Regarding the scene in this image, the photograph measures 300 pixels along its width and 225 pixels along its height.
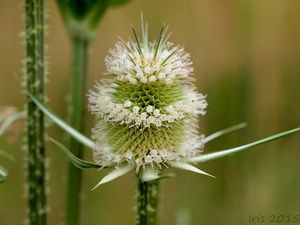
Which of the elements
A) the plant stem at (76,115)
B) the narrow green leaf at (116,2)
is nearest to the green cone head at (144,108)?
the plant stem at (76,115)

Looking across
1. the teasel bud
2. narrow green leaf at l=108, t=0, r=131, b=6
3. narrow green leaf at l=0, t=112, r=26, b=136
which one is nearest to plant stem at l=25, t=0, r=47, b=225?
narrow green leaf at l=0, t=112, r=26, b=136

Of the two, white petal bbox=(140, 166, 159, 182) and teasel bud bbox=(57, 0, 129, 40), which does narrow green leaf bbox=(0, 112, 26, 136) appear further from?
white petal bbox=(140, 166, 159, 182)

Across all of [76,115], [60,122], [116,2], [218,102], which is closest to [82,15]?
[116,2]

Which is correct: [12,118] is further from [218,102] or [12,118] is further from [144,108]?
[218,102]

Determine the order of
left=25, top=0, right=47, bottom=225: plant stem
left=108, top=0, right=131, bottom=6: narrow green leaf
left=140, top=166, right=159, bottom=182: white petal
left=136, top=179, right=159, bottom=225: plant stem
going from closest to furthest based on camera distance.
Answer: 1. left=140, top=166, right=159, bottom=182: white petal
2. left=136, top=179, right=159, bottom=225: plant stem
3. left=25, top=0, right=47, bottom=225: plant stem
4. left=108, top=0, right=131, bottom=6: narrow green leaf

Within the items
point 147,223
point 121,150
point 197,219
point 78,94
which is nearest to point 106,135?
point 121,150

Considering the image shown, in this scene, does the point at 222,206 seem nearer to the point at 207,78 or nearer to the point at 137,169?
the point at 207,78
